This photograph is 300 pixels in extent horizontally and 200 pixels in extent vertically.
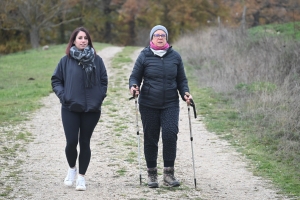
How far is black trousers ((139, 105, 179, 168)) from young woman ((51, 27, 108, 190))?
2.10 ft

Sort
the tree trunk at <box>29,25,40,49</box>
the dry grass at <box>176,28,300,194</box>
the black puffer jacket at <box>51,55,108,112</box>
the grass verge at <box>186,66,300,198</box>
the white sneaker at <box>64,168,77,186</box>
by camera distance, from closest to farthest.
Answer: the black puffer jacket at <box>51,55,108,112</box> < the white sneaker at <box>64,168,77,186</box> < the grass verge at <box>186,66,300,198</box> < the dry grass at <box>176,28,300,194</box> < the tree trunk at <box>29,25,40,49</box>

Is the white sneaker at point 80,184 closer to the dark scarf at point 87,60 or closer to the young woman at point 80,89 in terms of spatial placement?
the young woman at point 80,89

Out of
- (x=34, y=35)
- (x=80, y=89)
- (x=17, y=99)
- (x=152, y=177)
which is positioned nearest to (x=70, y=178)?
(x=152, y=177)

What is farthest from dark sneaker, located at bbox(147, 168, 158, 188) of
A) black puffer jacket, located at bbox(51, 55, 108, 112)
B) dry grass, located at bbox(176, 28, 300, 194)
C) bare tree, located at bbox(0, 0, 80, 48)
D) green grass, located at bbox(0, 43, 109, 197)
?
bare tree, located at bbox(0, 0, 80, 48)

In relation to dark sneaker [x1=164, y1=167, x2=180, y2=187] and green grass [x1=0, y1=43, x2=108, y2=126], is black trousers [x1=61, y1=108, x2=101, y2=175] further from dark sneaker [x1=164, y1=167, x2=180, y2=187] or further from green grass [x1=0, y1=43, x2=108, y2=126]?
green grass [x1=0, y1=43, x2=108, y2=126]

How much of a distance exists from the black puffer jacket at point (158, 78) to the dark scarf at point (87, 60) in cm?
54

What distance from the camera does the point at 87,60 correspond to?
6863 mm

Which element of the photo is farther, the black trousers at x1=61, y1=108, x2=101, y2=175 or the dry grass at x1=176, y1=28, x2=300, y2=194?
the dry grass at x1=176, y1=28, x2=300, y2=194

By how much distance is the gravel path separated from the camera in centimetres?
706

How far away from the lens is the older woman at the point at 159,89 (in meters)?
7.10

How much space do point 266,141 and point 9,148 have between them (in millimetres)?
4502

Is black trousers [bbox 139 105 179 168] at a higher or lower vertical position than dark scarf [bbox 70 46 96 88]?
lower

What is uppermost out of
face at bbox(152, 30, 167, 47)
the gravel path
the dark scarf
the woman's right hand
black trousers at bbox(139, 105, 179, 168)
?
face at bbox(152, 30, 167, 47)

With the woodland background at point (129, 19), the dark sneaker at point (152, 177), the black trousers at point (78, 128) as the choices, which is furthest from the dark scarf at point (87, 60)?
the woodland background at point (129, 19)
